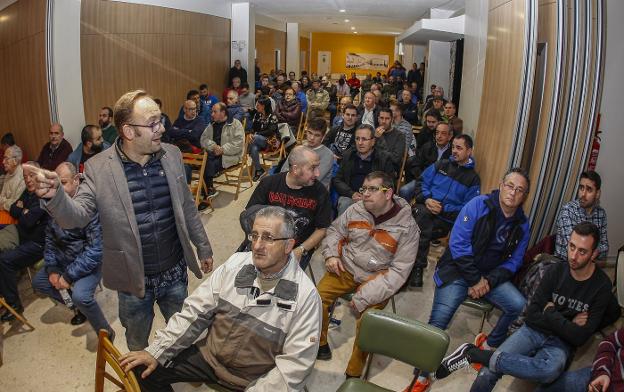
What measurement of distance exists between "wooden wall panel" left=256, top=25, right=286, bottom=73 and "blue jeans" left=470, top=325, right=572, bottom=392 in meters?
13.3

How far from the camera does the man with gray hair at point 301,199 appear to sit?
10.4ft

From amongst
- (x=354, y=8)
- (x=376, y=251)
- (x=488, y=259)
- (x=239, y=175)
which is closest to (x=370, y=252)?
(x=376, y=251)

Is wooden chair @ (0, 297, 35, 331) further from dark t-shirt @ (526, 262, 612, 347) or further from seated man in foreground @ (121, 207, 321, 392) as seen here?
dark t-shirt @ (526, 262, 612, 347)

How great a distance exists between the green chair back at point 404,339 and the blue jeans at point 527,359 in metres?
0.66

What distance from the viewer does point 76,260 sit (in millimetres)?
3064

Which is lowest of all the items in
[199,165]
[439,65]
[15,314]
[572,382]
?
[15,314]

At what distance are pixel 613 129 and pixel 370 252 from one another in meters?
2.82

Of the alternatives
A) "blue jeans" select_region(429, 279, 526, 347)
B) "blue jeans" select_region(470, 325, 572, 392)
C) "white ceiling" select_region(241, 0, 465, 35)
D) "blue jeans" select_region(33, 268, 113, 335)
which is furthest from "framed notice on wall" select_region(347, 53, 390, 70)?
"blue jeans" select_region(470, 325, 572, 392)

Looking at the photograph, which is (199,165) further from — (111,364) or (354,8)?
(354,8)

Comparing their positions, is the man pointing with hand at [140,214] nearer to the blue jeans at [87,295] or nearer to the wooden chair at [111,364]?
the wooden chair at [111,364]

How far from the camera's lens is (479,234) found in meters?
3.11

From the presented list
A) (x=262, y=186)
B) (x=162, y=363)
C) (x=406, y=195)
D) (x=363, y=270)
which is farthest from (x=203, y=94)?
(x=162, y=363)

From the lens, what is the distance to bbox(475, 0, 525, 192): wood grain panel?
154 inches

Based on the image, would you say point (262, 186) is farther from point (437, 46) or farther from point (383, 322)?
point (437, 46)
